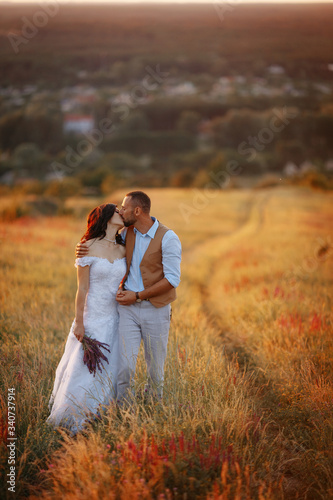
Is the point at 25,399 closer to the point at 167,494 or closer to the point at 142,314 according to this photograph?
the point at 142,314

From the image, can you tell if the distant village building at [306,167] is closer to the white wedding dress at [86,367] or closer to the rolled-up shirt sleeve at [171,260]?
the rolled-up shirt sleeve at [171,260]

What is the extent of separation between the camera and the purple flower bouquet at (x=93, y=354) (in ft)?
13.1

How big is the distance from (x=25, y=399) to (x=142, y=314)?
1360mm

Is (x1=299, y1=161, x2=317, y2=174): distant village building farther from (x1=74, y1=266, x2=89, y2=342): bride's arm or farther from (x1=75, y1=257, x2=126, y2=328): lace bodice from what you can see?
(x1=74, y1=266, x2=89, y2=342): bride's arm

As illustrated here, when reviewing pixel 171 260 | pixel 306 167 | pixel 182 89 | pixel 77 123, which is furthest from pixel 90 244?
pixel 182 89

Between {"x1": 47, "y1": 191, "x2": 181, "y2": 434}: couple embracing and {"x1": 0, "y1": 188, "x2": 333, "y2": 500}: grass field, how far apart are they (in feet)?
0.68

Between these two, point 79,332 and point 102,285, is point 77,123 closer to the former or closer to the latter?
point 102,285

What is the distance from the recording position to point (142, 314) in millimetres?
4051

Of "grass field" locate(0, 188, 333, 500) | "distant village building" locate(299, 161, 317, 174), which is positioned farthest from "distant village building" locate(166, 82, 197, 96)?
"grass field" locate(0, 188, 333, 500)

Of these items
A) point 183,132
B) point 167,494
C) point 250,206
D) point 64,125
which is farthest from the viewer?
point 183,132

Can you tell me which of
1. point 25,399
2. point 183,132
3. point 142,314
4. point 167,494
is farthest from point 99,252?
point 183,132
